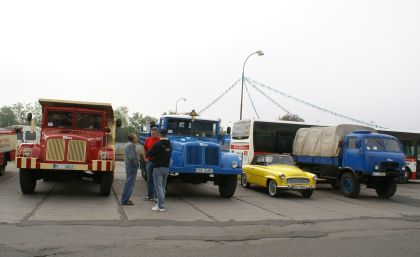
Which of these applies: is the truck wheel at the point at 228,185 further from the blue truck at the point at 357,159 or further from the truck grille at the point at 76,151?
the blue truck at the point at 357,159

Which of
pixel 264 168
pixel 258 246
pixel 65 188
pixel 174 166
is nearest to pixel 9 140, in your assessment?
pixel 65 188

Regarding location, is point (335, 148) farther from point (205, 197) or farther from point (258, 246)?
point (258, 246)

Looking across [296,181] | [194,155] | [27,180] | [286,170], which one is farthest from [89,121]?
[296,181]

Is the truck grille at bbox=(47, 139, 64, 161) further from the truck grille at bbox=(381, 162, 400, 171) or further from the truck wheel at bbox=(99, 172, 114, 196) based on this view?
the truck grille at bbox=(381, 162, 400, 171)

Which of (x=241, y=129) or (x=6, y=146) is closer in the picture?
(x=6, y=146)

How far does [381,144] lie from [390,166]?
0.87 metres

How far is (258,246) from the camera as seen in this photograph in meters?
7.26

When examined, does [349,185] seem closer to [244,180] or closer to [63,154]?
[244,180]

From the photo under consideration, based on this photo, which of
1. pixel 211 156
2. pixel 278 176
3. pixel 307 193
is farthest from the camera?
pixel 307 193

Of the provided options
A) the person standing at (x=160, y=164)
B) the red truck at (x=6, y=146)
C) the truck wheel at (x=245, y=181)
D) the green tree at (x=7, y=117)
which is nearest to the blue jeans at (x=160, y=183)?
the person standing at (x=160, y=164)

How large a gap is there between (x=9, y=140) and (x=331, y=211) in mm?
12755

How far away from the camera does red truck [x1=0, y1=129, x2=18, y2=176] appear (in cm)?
1662

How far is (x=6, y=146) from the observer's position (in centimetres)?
1741

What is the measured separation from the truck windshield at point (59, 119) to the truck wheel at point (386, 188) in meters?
11.1
